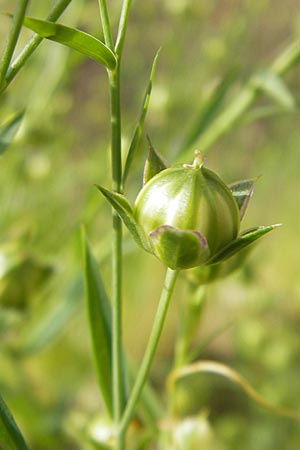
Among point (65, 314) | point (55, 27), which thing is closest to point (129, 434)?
point (65, 314)

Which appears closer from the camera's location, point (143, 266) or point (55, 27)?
point (55, 27)

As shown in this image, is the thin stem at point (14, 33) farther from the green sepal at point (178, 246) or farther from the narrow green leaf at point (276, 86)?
the narrow green leaf at point (276, 86)

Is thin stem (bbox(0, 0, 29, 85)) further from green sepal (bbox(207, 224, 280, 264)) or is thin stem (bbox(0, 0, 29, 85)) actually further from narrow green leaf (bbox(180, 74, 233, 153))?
narrow green leaf (bbox(180, 74, 233, 153))

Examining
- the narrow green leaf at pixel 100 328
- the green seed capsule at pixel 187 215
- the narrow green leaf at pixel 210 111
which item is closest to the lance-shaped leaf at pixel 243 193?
the green seed capsule at pixel 187 215

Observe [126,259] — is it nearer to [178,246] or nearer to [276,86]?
[276,86]

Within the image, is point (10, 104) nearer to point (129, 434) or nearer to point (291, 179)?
point (129, 434)

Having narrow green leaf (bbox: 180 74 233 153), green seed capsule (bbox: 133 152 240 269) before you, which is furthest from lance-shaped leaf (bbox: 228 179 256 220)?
narrow green leaf (bbox: 180 74 233 153)
